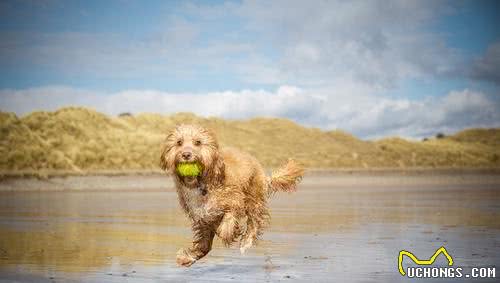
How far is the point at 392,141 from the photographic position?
5416cm

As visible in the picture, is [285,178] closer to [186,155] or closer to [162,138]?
[186,155]

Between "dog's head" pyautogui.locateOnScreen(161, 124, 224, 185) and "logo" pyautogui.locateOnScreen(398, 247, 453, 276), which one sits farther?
"logo" pyautogui.locateOnScreen(398, 247, 453, 276)

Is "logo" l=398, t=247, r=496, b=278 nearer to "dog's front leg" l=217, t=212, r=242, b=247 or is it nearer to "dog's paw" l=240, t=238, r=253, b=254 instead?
"dog's front leg" l=217, t=212, r=242, b=247

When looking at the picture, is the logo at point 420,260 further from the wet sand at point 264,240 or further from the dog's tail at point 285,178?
the dog's tail at point 285,178

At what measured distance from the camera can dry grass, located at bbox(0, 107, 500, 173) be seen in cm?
3244

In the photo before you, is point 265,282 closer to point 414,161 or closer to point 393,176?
point 393,176

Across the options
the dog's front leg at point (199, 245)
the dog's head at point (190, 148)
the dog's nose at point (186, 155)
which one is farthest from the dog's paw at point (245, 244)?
the dog's nose at point (186, 155)

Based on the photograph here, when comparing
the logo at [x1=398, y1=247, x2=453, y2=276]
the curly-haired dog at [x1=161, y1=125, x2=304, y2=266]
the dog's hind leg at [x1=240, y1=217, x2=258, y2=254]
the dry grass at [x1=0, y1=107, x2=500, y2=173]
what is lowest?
the logo at [x1=398, y1=247, x2=453, y2=276]

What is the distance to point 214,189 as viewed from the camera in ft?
25.7

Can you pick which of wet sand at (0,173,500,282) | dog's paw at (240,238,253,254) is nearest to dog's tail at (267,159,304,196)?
wet sand at (0,173,500,282)

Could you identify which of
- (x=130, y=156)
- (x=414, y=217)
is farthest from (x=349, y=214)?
(x=130, y=156)

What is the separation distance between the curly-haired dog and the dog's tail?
1.39ft

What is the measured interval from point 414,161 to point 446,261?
43166mm

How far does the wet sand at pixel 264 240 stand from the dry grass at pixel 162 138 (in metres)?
14.1
